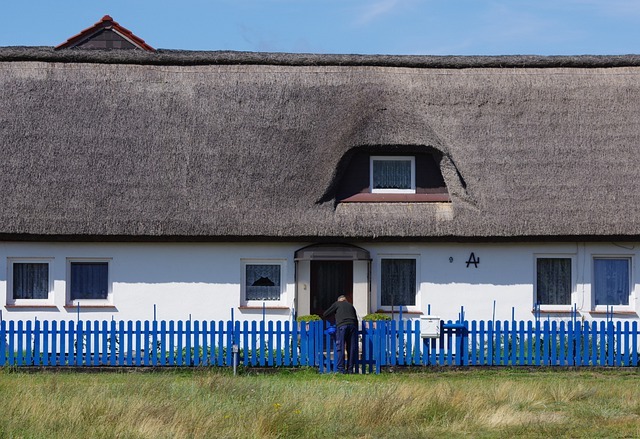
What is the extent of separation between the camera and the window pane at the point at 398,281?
70.9 feet

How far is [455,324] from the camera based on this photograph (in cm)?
1955

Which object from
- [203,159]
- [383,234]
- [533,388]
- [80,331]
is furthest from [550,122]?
[80,331]

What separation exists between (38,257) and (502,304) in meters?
9.10

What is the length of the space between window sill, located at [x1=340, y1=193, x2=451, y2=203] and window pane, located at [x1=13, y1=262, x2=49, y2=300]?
6022mm

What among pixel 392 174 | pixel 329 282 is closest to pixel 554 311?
pixel 392 174

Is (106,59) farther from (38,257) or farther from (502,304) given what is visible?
(502,304)

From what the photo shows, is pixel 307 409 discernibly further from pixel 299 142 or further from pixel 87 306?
pixel 299 142

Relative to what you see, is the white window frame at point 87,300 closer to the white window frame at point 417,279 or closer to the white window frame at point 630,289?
the white window frame at point 417,279

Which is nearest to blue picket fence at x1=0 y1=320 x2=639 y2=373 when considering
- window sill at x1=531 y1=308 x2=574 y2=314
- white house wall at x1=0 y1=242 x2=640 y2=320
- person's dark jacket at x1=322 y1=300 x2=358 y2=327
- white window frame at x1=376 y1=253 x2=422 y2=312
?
person's dark jacket at x1=322 y1=300 x2=358 y2=327

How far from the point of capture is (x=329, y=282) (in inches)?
853

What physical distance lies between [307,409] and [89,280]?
9.26m

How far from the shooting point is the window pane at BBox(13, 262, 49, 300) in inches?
832

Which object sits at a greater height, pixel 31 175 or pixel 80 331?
pixel 31 175

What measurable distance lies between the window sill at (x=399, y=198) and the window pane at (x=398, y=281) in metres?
1.21
